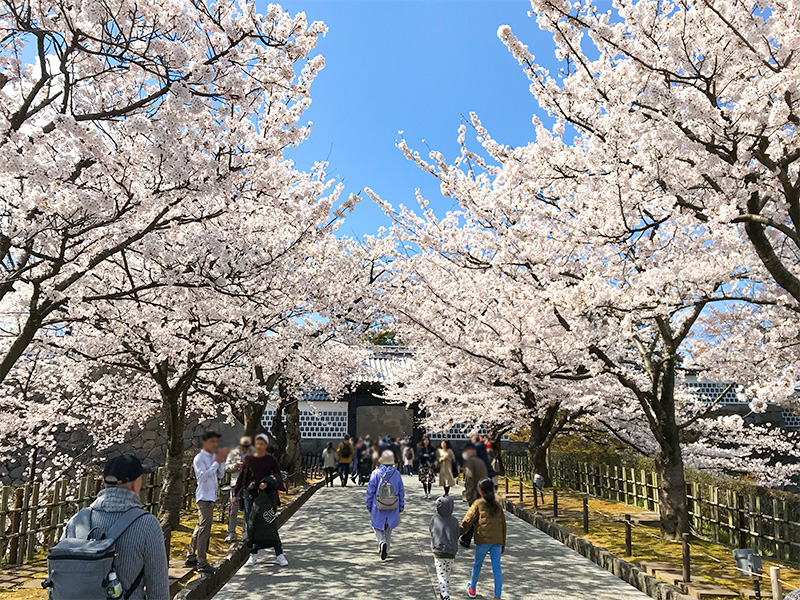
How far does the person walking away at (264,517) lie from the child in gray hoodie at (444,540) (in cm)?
274

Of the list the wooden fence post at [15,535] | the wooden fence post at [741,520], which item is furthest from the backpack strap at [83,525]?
the wooden fence post at [741,520]

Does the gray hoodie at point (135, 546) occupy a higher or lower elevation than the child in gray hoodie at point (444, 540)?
higher

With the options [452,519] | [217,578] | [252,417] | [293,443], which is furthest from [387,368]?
[452,519]

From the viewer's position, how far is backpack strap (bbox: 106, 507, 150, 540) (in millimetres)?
3141

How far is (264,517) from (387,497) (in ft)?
5.96

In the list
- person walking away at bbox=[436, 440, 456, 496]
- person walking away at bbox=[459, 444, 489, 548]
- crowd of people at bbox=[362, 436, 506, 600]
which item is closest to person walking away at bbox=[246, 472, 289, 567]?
crowd of people at bbox=[362, 436, 506, 600]

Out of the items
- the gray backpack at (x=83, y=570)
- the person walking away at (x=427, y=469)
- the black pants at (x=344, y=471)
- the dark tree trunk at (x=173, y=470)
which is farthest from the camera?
the black pants at (x=344, y=471)

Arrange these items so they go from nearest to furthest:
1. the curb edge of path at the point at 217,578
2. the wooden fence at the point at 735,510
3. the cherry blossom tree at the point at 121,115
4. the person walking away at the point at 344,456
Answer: the cherry blossom tree at the point at 121,115 → the curb edge of path at the point at 217,578 → the wooden fence at the point at 735,510 → the person walking away at the point at 344,456

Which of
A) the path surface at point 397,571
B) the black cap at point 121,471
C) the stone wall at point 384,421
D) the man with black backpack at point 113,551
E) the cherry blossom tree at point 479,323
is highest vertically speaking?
the cherry blossom tree at point 479,323

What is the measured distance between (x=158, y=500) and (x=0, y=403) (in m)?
5.18

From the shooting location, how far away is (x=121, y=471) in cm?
326

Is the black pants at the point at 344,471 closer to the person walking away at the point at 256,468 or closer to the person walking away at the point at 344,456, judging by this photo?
the person walking away at the point at 344,456

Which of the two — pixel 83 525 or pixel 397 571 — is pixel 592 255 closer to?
pixel 397 571

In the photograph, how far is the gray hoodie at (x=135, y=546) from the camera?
10.3ft
